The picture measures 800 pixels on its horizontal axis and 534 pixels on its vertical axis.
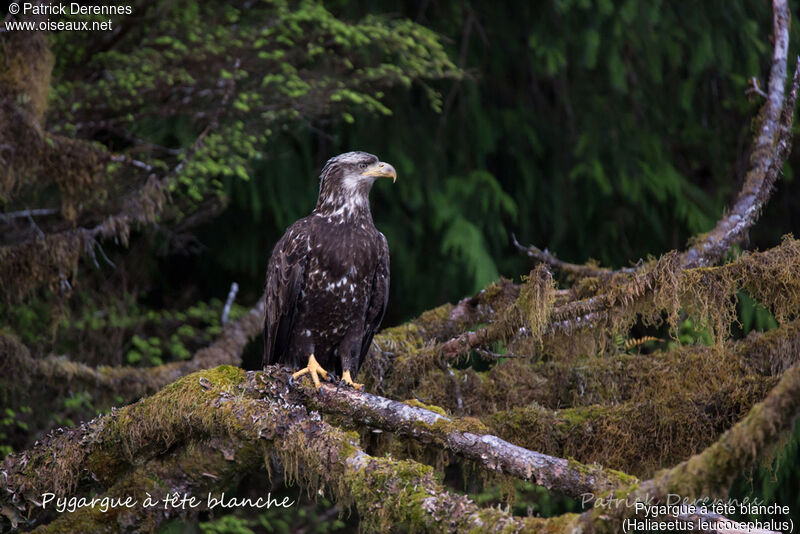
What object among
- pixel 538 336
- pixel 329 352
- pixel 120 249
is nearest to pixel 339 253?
pixel 329 352

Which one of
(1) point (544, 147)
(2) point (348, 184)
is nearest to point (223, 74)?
(2) point (348, 184)

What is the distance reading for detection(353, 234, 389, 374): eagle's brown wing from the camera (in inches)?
208

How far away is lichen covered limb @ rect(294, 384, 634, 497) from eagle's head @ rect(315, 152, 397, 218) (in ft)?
4.74

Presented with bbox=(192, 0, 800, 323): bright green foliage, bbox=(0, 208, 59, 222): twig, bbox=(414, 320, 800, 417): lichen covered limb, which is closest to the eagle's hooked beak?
bbox=(414, 320, 800, 417): lichen covered limb

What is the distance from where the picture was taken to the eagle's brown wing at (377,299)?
5.29 meters

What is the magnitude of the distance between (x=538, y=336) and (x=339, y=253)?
1365mm

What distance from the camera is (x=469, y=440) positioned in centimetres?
342

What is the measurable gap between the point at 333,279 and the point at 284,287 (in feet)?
0.96

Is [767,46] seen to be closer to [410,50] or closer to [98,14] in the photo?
[410,50]

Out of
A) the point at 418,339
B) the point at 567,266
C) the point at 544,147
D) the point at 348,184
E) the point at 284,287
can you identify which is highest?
the point at 544,147

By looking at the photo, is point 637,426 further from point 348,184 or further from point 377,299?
point 348,184

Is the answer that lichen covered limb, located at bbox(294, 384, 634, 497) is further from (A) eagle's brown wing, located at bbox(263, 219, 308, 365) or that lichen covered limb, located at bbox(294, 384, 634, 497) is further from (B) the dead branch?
(A) eagle's brown wing, located at bbox(263, 219, 308, 365)

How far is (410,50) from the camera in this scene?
7.51 meters

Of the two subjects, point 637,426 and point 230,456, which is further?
point 637,426
